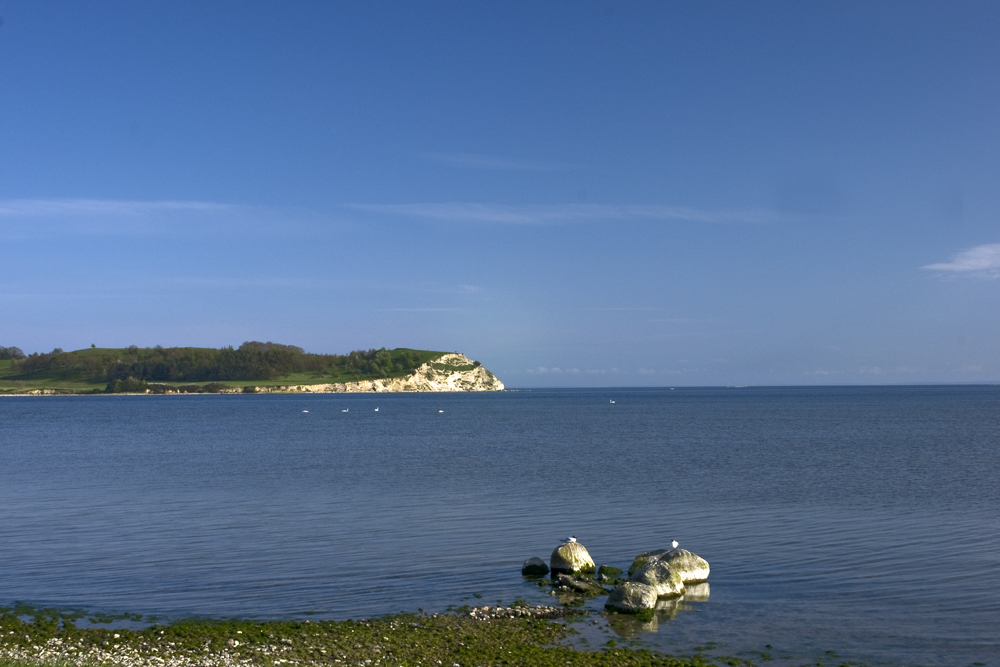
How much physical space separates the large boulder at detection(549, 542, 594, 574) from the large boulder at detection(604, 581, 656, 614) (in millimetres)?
2187


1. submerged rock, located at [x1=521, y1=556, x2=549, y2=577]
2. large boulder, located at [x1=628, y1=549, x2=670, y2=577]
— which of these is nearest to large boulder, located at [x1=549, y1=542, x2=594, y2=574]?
submerged rock, located at [x1=521, y1=556, x2=549, y2=577]

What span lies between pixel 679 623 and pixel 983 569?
860 centimetres

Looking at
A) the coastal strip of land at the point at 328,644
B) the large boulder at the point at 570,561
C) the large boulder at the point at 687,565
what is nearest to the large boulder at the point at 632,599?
the coastal strip of land at the point at 328,644

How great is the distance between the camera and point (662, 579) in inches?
637

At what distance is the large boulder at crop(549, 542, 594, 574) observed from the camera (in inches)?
695

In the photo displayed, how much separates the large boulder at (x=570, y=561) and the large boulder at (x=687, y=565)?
1.63 meters

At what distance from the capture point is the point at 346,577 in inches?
698

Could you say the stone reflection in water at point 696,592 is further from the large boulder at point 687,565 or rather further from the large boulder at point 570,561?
the large boulder at point 570,561

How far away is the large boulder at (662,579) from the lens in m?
16.1

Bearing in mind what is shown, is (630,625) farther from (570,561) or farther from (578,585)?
(570,561)

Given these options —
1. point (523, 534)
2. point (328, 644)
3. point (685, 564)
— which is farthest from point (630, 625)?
point (523, 534)

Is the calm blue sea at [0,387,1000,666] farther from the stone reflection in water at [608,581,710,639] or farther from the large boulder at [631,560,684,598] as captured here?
the large boulder at [631,560,684,598]

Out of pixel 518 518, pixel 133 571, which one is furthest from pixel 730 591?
pixel 133 571

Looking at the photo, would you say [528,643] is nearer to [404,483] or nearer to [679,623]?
[679,623]
